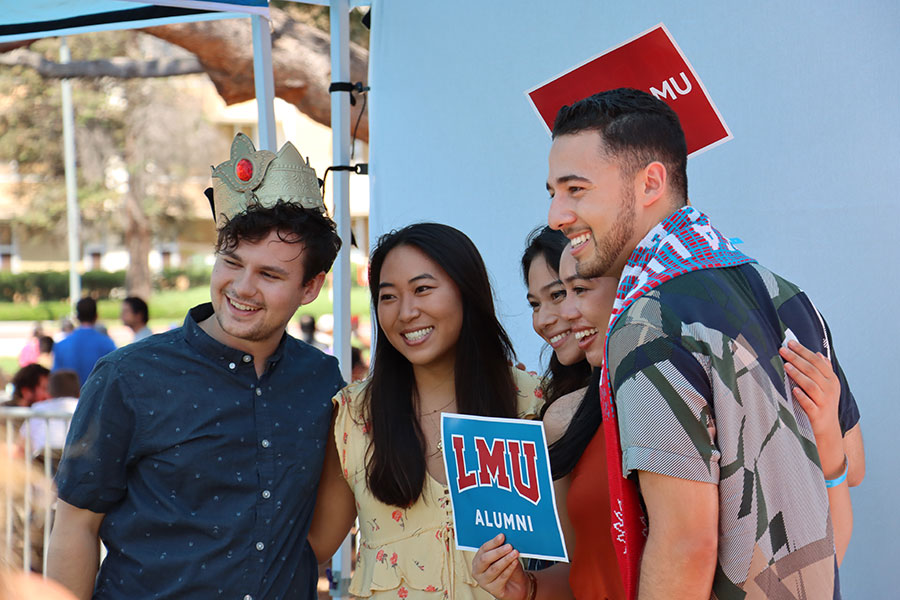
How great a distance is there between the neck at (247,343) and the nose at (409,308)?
1.06ft

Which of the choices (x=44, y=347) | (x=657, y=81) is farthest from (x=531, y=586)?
(x=44, y=347)

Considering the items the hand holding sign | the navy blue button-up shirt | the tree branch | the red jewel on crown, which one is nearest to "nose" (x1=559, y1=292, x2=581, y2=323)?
the hand holding sign

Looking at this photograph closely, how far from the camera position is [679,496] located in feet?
4.93

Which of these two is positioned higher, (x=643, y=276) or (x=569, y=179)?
(x=569, y=179)

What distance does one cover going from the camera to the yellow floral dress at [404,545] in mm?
2277

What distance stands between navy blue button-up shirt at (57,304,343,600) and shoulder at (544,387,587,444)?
61 cm

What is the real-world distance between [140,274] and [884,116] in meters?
25.7

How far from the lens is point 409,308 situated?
97.0 inches

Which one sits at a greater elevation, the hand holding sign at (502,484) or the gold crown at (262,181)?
the gold crown at (262,181)

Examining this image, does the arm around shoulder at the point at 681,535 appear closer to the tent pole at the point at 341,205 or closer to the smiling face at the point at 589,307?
the smiling face at the point at 589,307

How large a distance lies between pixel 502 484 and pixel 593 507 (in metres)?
0.23

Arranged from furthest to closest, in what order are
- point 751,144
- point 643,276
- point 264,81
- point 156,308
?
point 156,308 < point 264,81 < point 751,144 < point 643,276

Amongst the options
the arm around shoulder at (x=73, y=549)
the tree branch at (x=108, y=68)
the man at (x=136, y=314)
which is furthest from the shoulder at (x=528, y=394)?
the tree branch at (x=108, y=68)

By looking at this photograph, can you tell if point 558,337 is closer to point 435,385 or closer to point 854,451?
point 435,385
